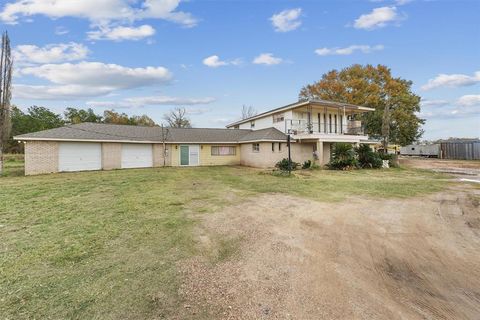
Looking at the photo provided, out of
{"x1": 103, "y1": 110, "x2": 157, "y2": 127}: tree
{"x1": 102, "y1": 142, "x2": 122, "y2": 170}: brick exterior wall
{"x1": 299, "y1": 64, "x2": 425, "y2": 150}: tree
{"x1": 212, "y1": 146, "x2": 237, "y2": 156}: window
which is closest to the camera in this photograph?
{"x1": 102, "y1": 142, "x2": 122, "y2": 170}: brick exterior wall

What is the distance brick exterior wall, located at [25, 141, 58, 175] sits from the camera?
1565 cm

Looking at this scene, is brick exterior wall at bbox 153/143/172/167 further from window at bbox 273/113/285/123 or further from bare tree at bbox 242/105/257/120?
bare tree at bbox 242/105/257/120

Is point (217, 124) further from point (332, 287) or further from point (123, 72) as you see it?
point (332, 287)

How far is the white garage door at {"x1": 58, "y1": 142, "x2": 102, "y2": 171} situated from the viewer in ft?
56.0

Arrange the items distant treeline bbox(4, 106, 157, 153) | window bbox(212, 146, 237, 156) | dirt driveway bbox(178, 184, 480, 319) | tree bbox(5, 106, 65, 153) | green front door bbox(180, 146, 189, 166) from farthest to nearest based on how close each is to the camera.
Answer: distant treeline bbox(4, 106, 157, 153) < tree bbox(5, 106, 65, 153) < window bbox(212, 146, 237, 156) < green front door bbox(180, 146, 189, 166) < dirt driveway bbox(178, 184, 480, 319)

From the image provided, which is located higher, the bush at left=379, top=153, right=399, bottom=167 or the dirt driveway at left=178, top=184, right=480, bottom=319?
the bush at left=379, top=153, right=399, bottom=167

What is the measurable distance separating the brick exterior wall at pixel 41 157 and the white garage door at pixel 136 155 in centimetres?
452

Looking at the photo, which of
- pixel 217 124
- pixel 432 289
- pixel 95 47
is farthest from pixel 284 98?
pixel 432 289

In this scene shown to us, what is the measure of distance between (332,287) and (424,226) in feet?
13.2

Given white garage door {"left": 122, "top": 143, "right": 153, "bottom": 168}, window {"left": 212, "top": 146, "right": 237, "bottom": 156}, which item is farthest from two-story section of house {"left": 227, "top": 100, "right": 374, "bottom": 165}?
white garage door {"left": 122, "top": 143, "right": 153, "bottom": 168}

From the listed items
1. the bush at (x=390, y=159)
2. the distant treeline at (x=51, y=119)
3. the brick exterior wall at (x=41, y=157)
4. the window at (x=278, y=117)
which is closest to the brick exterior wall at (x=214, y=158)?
the window at (x=278, y=117)

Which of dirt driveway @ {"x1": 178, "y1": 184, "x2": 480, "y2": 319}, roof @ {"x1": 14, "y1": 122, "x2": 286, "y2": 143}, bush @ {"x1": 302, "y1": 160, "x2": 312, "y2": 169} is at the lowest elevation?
dirt driveway @ {"x1": 178, "y1": 184, "x2": 480, "y2": 319}

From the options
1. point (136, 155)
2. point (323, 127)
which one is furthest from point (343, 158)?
point (136, 155)

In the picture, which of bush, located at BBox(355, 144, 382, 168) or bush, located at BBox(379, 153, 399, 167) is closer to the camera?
bush, located at BBox(355, 144, 382, 168)
